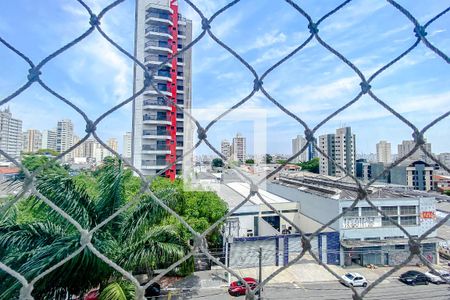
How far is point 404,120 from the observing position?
454 millimetres

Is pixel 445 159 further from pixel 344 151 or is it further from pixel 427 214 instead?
pixel 427 214

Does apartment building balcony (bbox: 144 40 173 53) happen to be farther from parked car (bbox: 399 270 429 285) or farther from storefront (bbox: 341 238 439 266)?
parked car (bbox: 399 270 429 285)

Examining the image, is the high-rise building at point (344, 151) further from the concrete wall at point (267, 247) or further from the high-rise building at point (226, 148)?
the concrete wall at point (267, 247)

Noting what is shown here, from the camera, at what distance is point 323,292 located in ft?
16.8

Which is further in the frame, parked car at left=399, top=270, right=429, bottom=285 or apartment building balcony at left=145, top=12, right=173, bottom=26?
apartment building balcony at left=145, top=12, right=173, bottom=26

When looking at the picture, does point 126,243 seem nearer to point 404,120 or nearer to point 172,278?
point 404,120

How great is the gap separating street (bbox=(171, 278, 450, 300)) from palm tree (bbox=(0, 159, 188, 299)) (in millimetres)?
2480

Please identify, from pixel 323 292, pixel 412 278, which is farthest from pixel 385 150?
pixel 412 278

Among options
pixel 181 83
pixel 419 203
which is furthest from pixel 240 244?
pixel 181 83

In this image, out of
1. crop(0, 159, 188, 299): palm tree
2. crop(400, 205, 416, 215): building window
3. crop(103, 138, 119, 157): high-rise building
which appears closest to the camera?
crop(103, 138, 119, 157): high-rise building

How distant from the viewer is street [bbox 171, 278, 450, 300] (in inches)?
185

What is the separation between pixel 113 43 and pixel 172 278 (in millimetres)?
5244

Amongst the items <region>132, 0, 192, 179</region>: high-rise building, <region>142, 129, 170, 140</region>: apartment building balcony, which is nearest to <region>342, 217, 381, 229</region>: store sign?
<region>132, 0, 192, 179</region>: high-rise building

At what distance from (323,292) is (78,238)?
15.8ft
